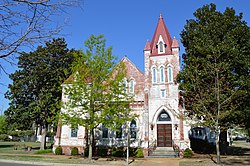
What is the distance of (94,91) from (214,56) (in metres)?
12.2

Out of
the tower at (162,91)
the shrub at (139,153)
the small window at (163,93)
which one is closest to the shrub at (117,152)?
the shrub at (139,153)

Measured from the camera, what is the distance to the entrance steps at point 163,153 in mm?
23109

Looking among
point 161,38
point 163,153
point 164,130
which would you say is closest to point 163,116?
point 164,130

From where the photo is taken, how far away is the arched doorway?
→ 84.9 feet

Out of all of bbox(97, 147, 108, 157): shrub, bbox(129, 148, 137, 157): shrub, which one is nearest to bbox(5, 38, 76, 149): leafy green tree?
bbox(97, 147, 108, 157): shrub

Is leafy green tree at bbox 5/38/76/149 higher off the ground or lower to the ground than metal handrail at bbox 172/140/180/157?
higher

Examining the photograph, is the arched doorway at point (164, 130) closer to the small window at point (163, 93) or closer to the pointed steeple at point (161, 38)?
the small window at point (163, 93)

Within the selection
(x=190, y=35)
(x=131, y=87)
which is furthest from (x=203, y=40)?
(x=131, y=87)

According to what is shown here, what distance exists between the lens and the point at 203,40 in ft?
78.3

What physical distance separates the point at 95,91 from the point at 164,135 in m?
10.9

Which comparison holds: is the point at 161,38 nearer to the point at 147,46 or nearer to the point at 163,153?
the point at 147,46

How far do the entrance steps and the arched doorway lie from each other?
87 centimetres

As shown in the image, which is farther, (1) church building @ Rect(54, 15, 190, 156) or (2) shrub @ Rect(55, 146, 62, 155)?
(2) shrub @ Rect(55, 146, 62, 155)

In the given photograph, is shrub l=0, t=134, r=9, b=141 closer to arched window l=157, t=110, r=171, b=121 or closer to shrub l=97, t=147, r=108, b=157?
shrub l=97, t=147, r=108, b=157
